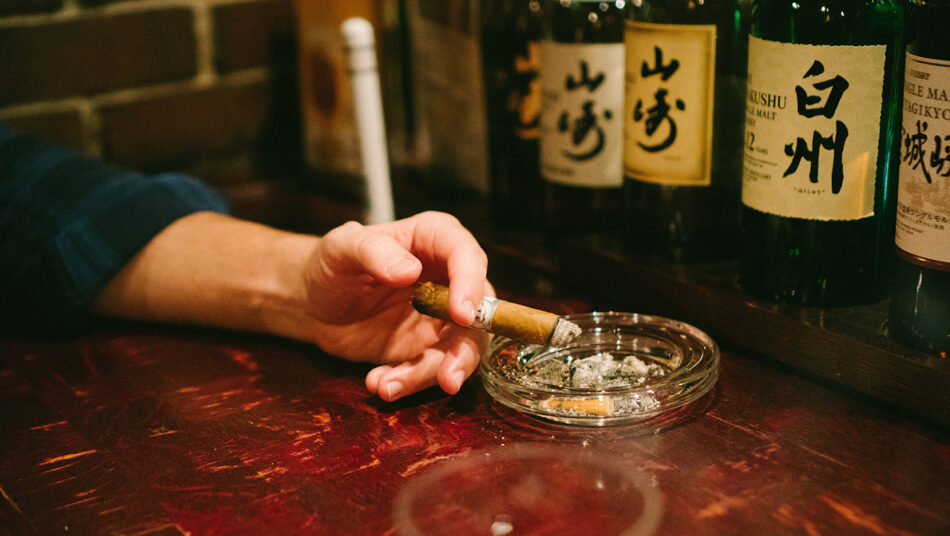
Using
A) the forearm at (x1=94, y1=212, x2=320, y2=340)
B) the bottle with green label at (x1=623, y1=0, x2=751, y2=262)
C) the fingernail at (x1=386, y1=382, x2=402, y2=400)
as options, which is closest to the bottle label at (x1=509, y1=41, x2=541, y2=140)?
the bottle with green label at (x1=623, y1=0, x2=751, y2=262)

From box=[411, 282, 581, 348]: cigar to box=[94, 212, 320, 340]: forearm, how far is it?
0.62ft

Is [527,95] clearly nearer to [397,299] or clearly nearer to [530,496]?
[397,299]

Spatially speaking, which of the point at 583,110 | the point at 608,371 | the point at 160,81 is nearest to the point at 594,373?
the point at 608,371

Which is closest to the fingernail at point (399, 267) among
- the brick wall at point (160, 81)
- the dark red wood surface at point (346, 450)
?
the dark red wood surface at point (346, 450)

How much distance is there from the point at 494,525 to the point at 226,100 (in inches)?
36.6

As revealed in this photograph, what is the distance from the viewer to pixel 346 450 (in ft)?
2.13

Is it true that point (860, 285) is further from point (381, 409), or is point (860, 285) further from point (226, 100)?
point (226, 100)

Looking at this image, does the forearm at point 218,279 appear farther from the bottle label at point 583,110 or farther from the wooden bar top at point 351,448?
the bottle label at point 583,110

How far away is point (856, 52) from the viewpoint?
2.22 feet

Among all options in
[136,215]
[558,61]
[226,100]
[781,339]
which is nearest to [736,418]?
[781,339]

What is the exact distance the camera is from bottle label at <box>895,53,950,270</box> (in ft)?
2.01

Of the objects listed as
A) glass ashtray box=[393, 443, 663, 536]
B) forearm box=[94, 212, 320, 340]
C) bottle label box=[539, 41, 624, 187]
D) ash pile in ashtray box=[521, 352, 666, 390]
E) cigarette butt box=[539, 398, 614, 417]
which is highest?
bottle label box=[539, 41, 624, 187]

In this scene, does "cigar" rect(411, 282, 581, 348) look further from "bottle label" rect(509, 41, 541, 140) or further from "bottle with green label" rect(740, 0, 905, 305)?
"bottle label" rect(509, 41, 541, 140)

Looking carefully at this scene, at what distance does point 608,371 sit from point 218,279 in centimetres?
37
